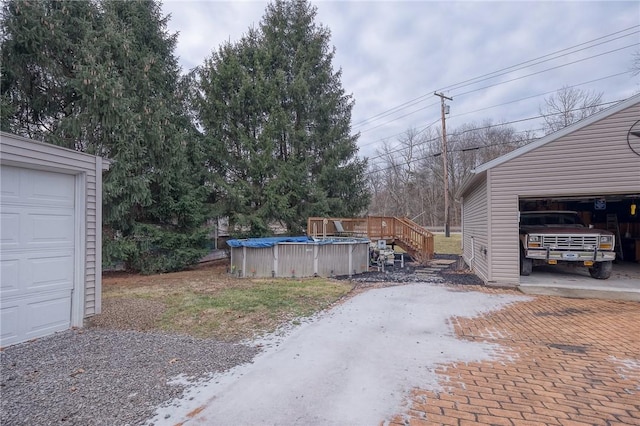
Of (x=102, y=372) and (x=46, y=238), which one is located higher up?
(x=46, y=238)

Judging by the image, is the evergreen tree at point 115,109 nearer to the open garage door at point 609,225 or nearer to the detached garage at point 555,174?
the detached garage at point 555,174

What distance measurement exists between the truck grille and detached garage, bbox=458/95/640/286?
1.00 meters

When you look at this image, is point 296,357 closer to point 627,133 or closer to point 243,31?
point 627,133

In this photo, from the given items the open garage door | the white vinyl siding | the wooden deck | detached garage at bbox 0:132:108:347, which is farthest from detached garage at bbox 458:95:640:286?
detached garage at bbox 0:132:108:347

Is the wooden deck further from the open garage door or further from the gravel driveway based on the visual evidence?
the gravel driveway

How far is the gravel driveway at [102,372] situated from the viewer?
261 cm

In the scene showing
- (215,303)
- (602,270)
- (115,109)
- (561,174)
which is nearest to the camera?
(215,303)

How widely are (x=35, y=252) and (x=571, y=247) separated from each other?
35.8ft

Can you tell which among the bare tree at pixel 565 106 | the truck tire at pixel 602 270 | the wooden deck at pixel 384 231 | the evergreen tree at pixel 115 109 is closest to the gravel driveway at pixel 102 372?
the evergreen tree at pixel 115 109

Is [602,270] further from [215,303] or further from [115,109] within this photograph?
[115,109]

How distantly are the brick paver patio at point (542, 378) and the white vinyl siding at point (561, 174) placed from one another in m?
2.93

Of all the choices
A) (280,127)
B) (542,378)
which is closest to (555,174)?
(542,378)

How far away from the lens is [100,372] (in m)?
3.35

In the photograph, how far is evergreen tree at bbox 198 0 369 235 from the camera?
13.8m
